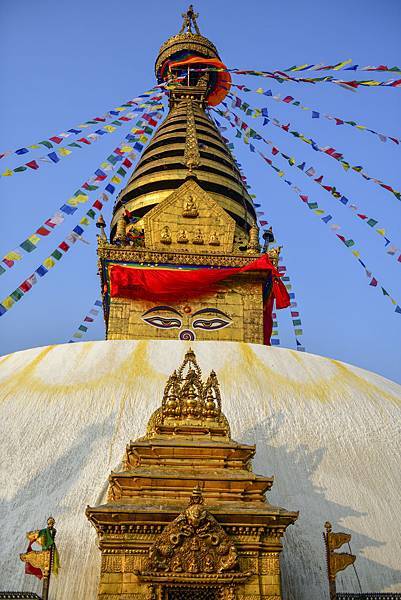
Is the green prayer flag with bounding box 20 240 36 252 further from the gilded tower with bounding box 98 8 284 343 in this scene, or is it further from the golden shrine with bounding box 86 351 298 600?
the golden shrine with bounding box 86 351 298 600

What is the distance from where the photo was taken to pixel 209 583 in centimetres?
445

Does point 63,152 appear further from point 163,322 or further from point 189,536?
point 189,536

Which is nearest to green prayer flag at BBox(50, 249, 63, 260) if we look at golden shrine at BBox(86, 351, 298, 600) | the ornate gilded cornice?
golden shrine at BBox(86, 351, 298, 600)

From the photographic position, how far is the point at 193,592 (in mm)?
4516

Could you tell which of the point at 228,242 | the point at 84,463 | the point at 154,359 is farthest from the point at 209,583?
the point at 228,242

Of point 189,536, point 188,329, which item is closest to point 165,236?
point 188,329

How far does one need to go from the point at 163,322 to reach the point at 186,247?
95.2 inches

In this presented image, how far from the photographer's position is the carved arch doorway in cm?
446

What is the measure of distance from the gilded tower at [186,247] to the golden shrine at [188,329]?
3 centimetres

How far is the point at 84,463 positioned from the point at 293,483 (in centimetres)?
262

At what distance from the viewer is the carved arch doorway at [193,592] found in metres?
4.46

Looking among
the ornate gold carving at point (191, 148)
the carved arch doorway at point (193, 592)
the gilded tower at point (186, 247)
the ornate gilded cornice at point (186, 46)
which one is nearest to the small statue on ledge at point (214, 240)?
the gilded tower at point (186, 247)

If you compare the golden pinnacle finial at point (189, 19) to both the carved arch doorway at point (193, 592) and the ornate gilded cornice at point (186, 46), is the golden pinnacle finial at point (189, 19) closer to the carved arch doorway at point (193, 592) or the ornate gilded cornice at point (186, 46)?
the ornate gilded cornice at point (186, 46)

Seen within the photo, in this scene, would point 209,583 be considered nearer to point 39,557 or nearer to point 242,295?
point 39,557
